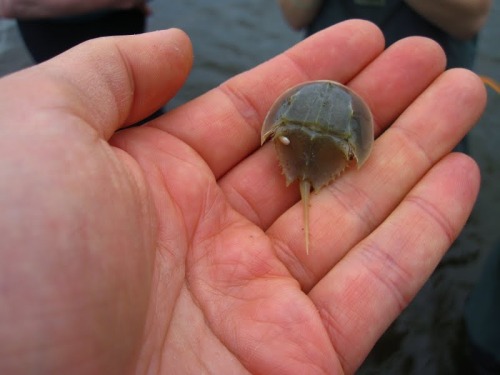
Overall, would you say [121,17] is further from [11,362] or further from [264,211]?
[11,362]

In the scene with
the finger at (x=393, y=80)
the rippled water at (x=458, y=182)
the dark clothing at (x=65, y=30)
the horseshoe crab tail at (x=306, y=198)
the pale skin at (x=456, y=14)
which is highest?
the pale skin at (x=456, y=14)

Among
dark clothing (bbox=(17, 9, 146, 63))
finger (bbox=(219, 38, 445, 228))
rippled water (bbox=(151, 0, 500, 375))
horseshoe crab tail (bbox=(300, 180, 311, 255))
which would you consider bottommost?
rippled water (bbox=(151, 0, 500, 375))

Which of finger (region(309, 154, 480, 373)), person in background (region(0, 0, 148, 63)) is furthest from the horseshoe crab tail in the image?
person in background (region(0, 0, 148, 63))

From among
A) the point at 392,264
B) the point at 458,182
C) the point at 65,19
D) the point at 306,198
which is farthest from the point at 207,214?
the point at 65,19

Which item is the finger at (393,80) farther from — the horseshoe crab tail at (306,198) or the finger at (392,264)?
the finger at (392,264)

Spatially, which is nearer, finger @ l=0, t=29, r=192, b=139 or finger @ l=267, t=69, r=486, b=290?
finger @ l=0, t=29, r=192, b=139

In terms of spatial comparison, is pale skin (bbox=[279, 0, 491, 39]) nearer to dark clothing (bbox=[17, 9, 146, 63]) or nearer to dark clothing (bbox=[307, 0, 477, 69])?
dark clothing (bbox=[307, 0, 477, 69])

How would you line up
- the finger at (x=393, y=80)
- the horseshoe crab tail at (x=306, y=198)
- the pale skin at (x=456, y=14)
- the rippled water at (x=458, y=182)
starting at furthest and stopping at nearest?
the pale skin at (x=456, y=14)
the rippled water at (x=458, y=182)
the finger at (x=393, y=80)
the horseshoe crab tail at (x=306, y=198)

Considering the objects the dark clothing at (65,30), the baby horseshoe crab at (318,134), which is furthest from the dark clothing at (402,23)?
the dark clothing at (65,30)
